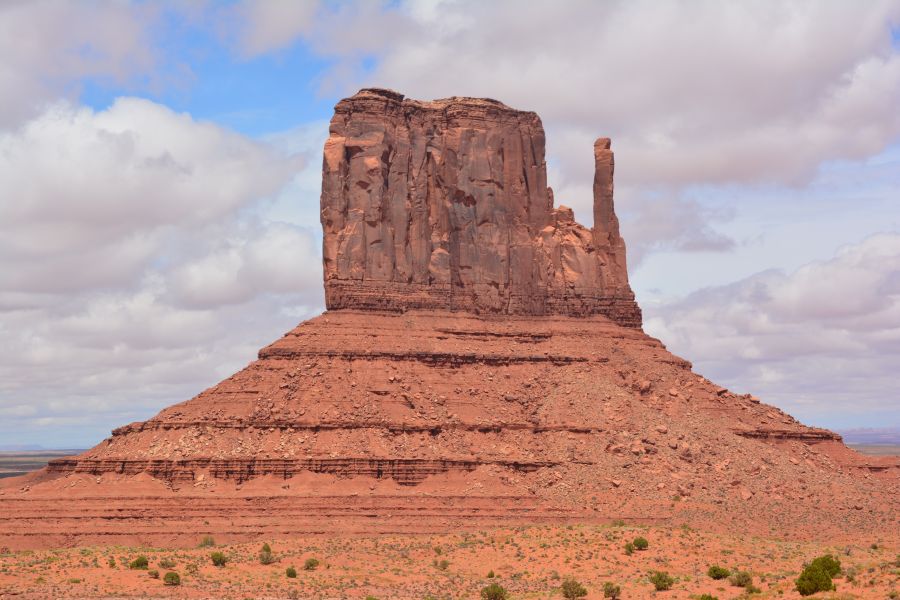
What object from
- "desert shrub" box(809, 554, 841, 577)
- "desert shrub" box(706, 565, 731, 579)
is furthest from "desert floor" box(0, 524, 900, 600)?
"desert shrub" box(809, 554, 841, 577)

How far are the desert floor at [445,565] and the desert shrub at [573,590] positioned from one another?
824mm

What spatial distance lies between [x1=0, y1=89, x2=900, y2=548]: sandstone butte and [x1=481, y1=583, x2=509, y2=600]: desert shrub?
23814 millimetres

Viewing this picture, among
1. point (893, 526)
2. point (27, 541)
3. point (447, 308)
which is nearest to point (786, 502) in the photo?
point (893, 526)

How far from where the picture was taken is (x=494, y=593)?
3228 inches

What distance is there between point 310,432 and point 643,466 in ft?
74.6

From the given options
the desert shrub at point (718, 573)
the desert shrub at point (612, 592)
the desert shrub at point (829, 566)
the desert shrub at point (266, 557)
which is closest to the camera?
the desert shrub at point (829, 566)

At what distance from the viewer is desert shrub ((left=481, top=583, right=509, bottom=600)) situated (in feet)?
269

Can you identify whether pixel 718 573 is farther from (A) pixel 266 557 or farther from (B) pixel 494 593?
(A) pixel 266 557

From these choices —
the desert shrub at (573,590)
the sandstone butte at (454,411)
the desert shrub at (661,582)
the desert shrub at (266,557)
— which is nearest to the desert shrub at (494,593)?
the desert shrub at (573,590)

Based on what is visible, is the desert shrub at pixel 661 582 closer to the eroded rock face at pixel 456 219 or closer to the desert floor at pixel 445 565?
the desert floor at pixel 445 565

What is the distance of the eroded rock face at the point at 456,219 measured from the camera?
12788 cm

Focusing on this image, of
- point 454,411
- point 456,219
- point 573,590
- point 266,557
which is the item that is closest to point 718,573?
point 573,590

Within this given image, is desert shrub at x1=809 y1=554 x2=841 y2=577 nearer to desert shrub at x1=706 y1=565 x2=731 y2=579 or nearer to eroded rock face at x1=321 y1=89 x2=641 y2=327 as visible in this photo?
desert shrub at x1=706 y1=565 x2=731 y2=579

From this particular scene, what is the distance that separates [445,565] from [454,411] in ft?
81.0
